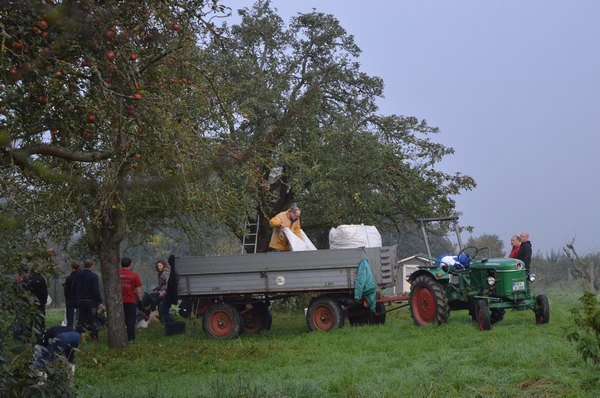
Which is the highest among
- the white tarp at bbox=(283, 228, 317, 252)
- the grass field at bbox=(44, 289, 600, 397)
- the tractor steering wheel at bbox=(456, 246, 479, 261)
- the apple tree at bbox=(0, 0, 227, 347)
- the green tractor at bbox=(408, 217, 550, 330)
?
the apple tree at bbox=(0, 0, 227, 347)

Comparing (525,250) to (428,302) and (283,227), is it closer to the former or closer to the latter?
(428,302)

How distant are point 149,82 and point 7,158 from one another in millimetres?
2789

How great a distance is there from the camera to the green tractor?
1445cm

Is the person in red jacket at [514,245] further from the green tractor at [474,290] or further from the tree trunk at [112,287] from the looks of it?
the tree trunk at [112,287]

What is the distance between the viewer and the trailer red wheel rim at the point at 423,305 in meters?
15.2

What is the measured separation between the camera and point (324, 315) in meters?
16.5

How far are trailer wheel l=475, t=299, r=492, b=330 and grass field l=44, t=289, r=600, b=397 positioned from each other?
0.50 feet

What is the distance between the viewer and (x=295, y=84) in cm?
2334

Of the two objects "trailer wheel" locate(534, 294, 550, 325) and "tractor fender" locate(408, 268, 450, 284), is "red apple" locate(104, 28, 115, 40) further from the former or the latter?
"trailer wheel" locate(534, 294, 550, 325)

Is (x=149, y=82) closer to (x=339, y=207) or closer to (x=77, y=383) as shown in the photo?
(x=77, y=383)

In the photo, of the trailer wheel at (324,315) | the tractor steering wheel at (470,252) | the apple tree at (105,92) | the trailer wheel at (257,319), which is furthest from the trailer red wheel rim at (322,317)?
the apple tree at (105,92)

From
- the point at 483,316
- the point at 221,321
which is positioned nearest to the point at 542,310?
the point at 483,316

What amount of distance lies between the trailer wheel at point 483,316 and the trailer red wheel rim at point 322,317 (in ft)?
10.6

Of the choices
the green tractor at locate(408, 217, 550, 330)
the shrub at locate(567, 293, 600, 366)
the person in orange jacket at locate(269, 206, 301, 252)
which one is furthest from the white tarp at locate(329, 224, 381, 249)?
the shrub at locate(567, 293, 600, 366)
